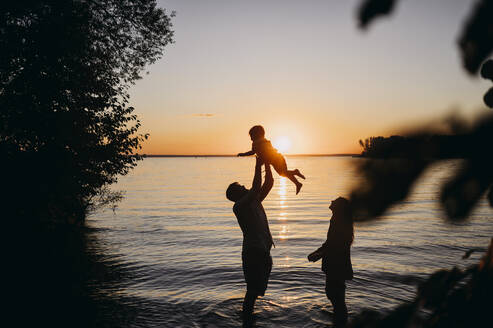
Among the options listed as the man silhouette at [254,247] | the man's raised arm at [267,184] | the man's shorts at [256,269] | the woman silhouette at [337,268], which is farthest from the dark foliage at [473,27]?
the man's shorts at [256,269]

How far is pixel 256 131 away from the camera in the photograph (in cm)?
507

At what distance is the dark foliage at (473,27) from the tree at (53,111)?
12281 millimetres

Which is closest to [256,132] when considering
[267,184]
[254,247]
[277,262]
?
[267,184]

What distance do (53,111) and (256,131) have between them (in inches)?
375

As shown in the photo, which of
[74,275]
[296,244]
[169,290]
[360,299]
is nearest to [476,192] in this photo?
[360,299]

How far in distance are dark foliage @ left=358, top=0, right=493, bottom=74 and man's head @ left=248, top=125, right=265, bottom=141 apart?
4.16 metres

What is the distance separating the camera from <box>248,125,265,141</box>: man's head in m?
5.03

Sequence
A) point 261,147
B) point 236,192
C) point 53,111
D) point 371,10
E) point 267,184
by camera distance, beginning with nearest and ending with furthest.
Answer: point 371,10
point 261,147
point 267,184
point 236,192
point 53,111

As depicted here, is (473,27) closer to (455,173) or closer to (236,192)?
(455,173)

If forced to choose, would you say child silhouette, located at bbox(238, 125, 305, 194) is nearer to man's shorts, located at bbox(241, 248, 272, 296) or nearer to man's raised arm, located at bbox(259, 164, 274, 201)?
man's raised arm, located at bbox(259, 164, 274, 201)

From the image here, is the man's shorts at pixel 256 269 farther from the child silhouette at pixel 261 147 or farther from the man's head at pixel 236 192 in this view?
the child silhouette at pixel 261 147

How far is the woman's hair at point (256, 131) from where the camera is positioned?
503 cm

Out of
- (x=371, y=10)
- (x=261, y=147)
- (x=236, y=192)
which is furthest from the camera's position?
(x=236, y=192)

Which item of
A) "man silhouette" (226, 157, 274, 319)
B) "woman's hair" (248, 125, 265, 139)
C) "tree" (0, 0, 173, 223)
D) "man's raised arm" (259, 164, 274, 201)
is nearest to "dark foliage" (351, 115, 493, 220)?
"woman's hair" (248, 125, 265, 139)
